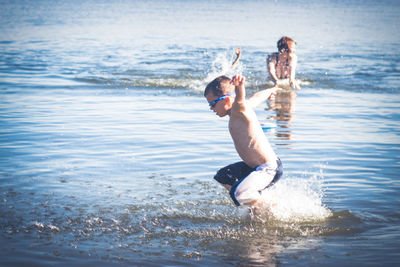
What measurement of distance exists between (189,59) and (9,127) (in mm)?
14230

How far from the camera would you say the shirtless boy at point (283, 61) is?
1323cm

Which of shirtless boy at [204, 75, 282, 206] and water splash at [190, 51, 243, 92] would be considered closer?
shirtless boy at [204, 75, 282, 206]

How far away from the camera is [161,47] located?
28.1 metres

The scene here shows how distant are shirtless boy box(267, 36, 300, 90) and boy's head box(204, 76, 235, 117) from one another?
25.7ft

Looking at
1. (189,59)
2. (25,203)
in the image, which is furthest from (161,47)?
(25,203)

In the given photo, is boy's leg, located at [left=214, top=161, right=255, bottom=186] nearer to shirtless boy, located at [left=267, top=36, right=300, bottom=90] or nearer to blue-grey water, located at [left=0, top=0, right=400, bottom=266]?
blue-grey water, located at [left=0, top=0, right=400, bottom=266]

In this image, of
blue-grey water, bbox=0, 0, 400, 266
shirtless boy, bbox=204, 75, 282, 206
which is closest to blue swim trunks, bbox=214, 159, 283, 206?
shirtless boy, bbox=204, 75, 282, 206

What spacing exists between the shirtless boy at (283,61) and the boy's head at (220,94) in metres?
7.84

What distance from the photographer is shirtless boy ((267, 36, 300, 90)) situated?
13234 mm

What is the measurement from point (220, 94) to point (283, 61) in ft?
28.8

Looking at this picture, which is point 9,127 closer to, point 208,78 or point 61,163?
point 61,163

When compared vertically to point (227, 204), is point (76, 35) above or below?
above

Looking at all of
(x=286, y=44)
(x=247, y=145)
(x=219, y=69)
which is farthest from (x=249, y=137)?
(x=219, y=69)

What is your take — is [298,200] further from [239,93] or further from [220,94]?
[239,93]
